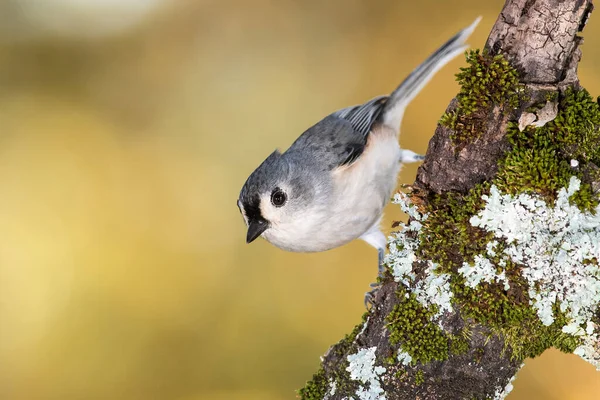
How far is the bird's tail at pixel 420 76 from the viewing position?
9.66ft

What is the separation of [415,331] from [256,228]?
1146 mm

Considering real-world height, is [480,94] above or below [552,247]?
above

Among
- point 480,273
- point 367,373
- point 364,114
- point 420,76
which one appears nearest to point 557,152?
point 480,273

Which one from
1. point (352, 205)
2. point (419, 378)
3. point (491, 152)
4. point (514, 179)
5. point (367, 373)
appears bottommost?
point (419, 378)

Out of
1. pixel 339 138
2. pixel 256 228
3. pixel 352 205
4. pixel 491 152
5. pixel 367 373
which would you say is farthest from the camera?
pixel 339 138

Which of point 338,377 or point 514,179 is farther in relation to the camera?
point 338,377

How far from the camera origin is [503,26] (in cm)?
→ 185

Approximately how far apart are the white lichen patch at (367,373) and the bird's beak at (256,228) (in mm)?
967

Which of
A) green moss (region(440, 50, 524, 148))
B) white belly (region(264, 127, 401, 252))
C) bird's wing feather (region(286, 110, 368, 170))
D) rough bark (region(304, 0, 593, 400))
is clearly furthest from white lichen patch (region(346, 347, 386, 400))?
bird's wing feather (region(286, 110, 368, 170))

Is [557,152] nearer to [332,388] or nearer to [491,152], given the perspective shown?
[491,152]

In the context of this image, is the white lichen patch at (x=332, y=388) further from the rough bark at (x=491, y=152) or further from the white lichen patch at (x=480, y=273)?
the white lichen patch at (x=480, y=273)

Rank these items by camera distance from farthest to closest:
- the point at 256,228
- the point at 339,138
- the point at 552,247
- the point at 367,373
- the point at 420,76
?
the point at 339,138 < the point at 420,76 < the point at 256,228 < the point at 367,373 < the point at 552,247

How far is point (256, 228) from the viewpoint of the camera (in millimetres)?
2824

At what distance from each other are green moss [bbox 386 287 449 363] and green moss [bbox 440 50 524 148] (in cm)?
57
